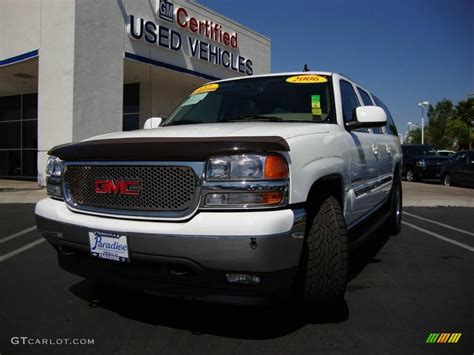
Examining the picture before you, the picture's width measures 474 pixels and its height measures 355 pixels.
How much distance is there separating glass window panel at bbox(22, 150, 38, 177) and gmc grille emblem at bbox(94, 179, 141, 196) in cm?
1587

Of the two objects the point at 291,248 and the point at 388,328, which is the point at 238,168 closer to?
the point at 291,248

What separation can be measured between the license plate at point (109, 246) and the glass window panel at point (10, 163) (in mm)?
16951

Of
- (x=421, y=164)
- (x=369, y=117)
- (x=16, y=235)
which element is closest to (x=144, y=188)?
(x=369, y=117)

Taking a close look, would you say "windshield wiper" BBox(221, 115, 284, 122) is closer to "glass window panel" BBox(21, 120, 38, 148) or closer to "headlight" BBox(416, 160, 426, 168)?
"glass window panel" BBox(21, 120, 38, 148)

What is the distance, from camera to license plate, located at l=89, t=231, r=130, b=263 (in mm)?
2523

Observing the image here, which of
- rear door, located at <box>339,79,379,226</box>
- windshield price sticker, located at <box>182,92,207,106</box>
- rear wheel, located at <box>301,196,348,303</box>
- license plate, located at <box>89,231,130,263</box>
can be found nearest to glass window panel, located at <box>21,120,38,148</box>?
windshield price sticker, located at <box>182,92,207,106</box>

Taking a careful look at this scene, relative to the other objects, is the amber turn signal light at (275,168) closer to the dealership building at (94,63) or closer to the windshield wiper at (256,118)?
the windshield wiper at (256,118)

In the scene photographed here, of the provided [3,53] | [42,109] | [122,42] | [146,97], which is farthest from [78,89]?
[146,97]

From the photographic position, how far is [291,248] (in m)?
2.36

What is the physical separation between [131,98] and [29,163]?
15.7 ft

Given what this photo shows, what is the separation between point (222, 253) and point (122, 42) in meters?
12.7

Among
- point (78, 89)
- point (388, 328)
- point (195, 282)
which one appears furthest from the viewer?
point (78, 89)

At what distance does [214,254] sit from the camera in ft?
7.47

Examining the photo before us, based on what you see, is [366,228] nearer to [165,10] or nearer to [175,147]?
[175,147]
